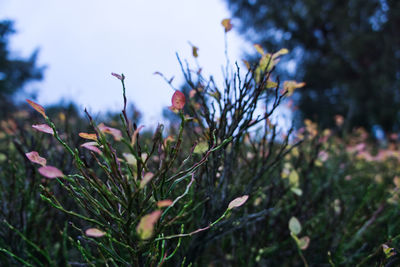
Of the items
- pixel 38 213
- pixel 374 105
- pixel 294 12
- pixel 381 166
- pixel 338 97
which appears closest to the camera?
pixel 38 213

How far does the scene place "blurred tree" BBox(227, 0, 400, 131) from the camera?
12805mm

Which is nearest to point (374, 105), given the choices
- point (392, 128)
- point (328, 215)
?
point (392, 128)

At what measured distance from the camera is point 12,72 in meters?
19.4

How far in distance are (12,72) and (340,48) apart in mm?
21958

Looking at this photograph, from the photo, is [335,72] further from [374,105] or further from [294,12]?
[294,12]

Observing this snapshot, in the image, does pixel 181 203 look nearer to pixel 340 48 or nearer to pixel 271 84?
pixel 271 84

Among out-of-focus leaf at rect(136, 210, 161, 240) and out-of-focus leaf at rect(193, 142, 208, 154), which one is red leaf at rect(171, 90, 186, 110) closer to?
out-of-focus leaf at rect(193, 142, 208, 154)

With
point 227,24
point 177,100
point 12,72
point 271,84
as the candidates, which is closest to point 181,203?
point 177,100

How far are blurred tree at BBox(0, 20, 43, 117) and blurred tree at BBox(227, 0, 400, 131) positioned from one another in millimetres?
14362

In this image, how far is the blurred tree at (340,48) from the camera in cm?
1280

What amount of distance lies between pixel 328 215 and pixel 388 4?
14.3 m

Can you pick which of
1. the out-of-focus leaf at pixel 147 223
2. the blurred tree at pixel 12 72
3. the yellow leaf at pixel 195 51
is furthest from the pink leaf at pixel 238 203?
the blurred tree at pixel 12 72

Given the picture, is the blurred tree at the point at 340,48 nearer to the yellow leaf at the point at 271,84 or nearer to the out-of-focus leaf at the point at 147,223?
the yellow leaf at the point at 271,84

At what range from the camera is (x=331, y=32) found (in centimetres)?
1823
